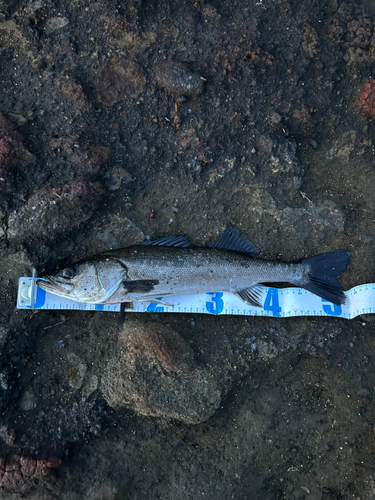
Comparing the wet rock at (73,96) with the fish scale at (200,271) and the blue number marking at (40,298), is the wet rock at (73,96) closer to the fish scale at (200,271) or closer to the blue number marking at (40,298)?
the fish scale at (200,271)

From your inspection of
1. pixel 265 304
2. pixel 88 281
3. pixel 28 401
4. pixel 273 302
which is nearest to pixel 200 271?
pixel 265 304

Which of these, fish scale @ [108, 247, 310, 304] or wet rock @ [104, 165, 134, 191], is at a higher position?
wet rock @ [104, 165, 134, 191]

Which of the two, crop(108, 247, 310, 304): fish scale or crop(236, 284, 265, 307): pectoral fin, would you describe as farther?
crop(236, 284, 265, 307): pectoral fin

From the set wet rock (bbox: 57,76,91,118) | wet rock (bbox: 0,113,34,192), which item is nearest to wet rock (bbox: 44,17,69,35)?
wet rock (bbox: 57,76,91,118)

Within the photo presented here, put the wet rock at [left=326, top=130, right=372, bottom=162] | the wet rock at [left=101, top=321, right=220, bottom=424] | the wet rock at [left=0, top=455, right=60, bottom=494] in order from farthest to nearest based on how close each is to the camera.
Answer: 1. the wet rock at [left=326, top=130, right=372, bottom=162]
2. the wet rock at [left=101, top=321, right=220, bottom=424]
3. the wet rock at [left=0, top=455, right=60, bottom=494]

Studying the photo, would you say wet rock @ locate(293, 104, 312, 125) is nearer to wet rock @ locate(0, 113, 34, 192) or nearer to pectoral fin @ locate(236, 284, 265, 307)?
pectoral fin @ locate(236, 284, 265, 307)
